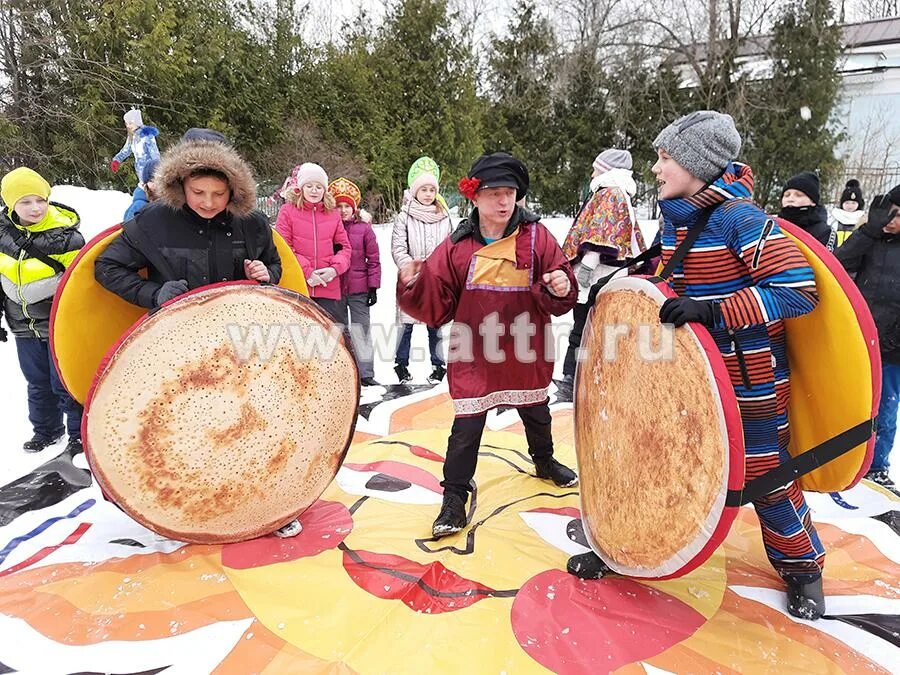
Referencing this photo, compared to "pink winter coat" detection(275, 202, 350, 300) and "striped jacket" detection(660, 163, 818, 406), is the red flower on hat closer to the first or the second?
"striped jacket" detection(660, 163, 818, 406)

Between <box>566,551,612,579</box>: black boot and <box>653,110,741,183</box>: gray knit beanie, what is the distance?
1.50 m

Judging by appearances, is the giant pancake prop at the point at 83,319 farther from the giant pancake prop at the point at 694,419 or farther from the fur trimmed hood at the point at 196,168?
the giant pancake prop at the point at 694,419

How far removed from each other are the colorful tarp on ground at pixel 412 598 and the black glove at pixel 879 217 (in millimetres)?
1413

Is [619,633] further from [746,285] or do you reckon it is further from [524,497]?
[746,285]

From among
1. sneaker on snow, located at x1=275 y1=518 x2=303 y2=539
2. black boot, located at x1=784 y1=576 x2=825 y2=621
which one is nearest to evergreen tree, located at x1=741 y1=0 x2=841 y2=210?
black boot, located at x1=784 y1=576 x2=825 y2=621

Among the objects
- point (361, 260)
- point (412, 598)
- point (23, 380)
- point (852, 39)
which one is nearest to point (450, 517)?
point (412, 598)

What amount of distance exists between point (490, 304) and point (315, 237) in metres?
2.51

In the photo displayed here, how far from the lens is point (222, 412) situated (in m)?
2.26

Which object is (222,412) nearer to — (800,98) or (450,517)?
(450,517)

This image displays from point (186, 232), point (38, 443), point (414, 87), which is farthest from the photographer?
point (414, 87)

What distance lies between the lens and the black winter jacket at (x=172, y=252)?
2.30 meters

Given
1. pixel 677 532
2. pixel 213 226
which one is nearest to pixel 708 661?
pixel 677 532

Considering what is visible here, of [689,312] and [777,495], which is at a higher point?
[689,312]

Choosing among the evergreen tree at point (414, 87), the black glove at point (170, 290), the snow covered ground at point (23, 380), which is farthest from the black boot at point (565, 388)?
the evergreen tree at point (414, 87)
